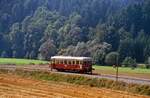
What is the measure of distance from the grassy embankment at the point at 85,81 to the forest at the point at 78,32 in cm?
4455

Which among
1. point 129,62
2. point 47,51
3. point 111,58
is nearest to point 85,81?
point 111,58

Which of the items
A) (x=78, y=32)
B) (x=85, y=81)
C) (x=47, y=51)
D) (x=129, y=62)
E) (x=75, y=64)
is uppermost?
(x=78, y=32)

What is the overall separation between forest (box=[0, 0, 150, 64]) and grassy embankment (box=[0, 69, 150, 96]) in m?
44.5

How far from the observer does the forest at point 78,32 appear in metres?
129

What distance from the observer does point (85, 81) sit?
5950cm

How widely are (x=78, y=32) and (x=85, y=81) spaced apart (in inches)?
3383

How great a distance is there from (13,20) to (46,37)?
3726cm

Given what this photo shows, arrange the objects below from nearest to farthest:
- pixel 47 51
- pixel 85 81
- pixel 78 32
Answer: pixel 85 81, pixel 47 51, pixel 78 32

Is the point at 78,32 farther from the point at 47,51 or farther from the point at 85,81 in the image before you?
the point at 85,81

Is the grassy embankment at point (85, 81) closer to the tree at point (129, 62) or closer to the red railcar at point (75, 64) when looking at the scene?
the red railcar at point (75, 64)

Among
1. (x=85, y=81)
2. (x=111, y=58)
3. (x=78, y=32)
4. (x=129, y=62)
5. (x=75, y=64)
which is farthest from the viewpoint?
(x=78, y=32)

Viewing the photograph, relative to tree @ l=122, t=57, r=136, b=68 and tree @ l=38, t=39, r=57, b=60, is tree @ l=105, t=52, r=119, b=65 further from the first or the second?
tree @ l=38, t=39, r=57, b=60

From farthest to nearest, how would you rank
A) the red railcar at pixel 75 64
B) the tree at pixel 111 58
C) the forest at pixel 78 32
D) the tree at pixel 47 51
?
1. the tree at pixel 47 51
2. the forest at pixel 78 32
3. the tree at pixel 111 58
4. the red railcar at pixel 75 64

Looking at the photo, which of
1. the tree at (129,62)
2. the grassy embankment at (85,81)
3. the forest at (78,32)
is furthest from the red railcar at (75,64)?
the tree at (129,62)
